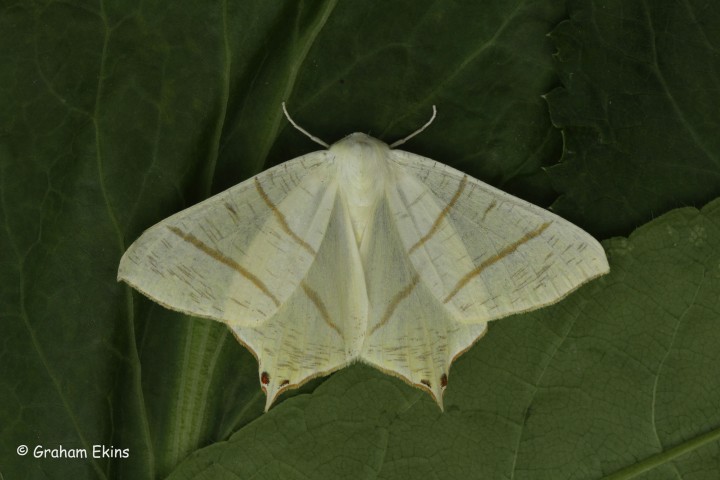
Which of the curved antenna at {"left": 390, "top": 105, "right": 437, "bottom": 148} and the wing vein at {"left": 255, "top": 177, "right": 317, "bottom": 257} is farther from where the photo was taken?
the curved antenna at {"left": 390, "top": 105, "right": 437, "bottom": 148}

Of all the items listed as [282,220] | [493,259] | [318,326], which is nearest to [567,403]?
[493,259]

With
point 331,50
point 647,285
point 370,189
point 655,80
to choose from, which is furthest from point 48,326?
point 655,80

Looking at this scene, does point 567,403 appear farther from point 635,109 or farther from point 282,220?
point 282,220

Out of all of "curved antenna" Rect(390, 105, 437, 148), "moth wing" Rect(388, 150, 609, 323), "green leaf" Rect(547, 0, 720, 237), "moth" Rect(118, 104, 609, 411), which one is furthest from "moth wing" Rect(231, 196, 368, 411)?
"green leaf" Rect(547, 0, 720, 237)

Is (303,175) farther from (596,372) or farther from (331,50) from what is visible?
(596,372)

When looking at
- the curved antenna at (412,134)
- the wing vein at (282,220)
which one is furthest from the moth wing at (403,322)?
the curved antenna at (412,134)

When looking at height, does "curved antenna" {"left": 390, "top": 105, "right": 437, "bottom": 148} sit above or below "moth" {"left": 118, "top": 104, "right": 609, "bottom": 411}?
above

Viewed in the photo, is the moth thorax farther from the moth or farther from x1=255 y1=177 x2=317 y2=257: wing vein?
x1=255 y1=177 x2=317 y2=257: wing vein
